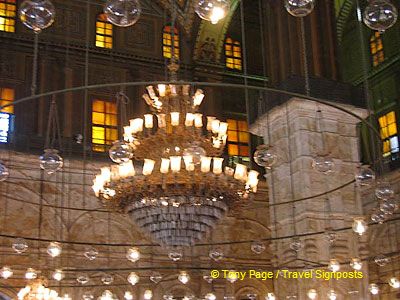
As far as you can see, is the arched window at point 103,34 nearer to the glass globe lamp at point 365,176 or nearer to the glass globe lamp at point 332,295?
the glass globe lamp at point 332,295

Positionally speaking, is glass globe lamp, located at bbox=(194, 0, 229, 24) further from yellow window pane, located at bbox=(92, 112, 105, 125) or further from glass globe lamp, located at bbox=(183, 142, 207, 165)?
yellow window pane, located at bbox=(92, 112, 105, 125)

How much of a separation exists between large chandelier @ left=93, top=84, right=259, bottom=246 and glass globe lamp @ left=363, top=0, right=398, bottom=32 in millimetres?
3772

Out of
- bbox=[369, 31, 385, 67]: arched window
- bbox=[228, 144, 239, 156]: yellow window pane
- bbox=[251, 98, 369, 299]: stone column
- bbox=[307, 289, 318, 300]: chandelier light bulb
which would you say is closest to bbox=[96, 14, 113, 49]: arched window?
bbox=[228, 144, 239, 156]: yellow window pane

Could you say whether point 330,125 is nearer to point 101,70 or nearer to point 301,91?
point 301,91

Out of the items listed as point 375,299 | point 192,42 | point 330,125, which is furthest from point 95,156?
point 375,299

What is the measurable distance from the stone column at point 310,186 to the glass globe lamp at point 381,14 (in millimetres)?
6470

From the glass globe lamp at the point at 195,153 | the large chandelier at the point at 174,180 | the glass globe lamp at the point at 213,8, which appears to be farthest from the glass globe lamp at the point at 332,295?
the glass globe lamp at the point at 213,8

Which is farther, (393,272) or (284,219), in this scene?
(393,272)

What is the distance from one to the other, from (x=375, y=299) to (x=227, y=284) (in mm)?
3058

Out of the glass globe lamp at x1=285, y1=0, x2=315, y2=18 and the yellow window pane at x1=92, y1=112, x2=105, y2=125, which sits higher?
the yellow window pane at x1=92, y1=112, x2=105, y2=125

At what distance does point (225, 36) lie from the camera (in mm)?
17297

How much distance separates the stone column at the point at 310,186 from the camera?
11.8 m

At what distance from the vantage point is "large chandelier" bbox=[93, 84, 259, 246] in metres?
9.13

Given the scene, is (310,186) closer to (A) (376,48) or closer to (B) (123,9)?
(A) (376,48)
